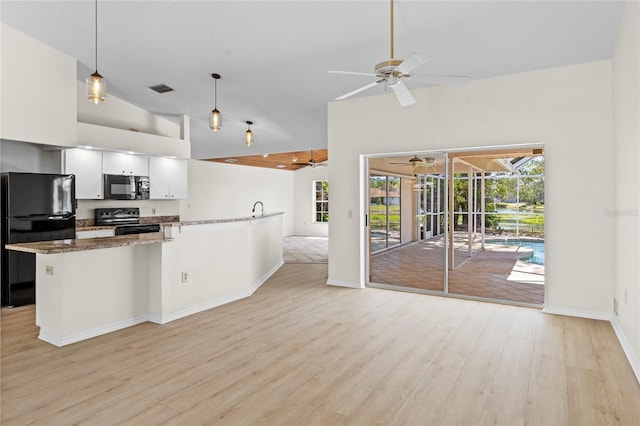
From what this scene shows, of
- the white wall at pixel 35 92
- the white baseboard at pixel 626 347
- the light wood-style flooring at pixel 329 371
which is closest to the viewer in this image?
the light wood-style flooring at pixel 329 371

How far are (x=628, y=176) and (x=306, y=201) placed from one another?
10606 millimetres

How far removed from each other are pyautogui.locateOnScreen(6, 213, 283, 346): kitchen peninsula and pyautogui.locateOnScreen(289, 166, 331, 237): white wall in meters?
7.87

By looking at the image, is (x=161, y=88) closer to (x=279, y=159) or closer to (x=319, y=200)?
(x=279, y=159)

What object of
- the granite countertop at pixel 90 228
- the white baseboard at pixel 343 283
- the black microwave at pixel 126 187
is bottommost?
the white baseboard at pixel 343 283

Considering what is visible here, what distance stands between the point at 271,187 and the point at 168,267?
8.81 meters

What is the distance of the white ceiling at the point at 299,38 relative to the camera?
333 cm

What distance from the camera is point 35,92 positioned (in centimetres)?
478

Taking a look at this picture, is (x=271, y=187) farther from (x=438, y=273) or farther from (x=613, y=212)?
(x=613, y=212)

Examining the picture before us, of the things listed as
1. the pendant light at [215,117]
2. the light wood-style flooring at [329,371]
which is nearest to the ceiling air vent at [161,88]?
the pendant light at [215,117]

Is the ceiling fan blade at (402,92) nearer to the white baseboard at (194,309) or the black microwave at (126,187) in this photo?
the white baseboard at (194,309)

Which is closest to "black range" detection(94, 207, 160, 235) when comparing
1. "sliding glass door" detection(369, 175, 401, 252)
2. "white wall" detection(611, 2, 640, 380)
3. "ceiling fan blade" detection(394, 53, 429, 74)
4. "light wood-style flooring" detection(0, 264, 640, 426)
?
"light wood-style flooring" detection(0, 264, 640, 426)

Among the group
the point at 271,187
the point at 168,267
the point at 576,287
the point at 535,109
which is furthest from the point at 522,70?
the point at 271,187

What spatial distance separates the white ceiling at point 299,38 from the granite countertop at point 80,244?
7.18 ft

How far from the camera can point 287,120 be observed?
22.1 feet
